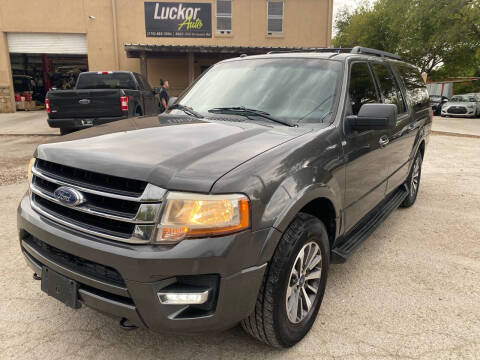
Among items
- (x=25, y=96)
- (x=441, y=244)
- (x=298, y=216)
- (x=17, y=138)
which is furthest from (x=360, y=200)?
(x=25, y=96)

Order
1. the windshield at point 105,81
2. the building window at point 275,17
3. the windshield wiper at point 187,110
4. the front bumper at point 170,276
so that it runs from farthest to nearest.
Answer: the building window at point 275,17, the windshield at point 105,81, the windshield wiper at point 187,110, the front bumper at point 170,276

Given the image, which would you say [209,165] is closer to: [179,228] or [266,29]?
[179,228]

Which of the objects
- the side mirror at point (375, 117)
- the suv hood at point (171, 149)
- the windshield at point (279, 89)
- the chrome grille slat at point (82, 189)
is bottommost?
the chrome grille slat at point (82, 189)

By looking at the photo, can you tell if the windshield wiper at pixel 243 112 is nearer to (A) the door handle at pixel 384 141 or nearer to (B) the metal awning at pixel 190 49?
(A) the door handle at pixel 384 141

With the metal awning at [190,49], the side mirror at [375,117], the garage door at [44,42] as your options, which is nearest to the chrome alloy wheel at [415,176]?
the side mirror at [375,117]

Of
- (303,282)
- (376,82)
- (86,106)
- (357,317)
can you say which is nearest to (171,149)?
(303,282)

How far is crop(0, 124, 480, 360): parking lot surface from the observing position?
7.91 ft

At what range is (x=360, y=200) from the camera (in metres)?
3.21

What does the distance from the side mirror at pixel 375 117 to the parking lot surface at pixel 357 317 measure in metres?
1.32

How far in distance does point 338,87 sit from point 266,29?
19.6 meters

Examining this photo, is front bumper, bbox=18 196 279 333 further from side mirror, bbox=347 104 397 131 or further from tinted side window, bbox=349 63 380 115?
tinted side window, bbox=349 63 380 115

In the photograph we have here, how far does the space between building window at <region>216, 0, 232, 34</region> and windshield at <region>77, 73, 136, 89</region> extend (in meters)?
11.1

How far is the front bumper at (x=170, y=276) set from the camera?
72.2 inches

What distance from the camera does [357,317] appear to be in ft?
9.13
